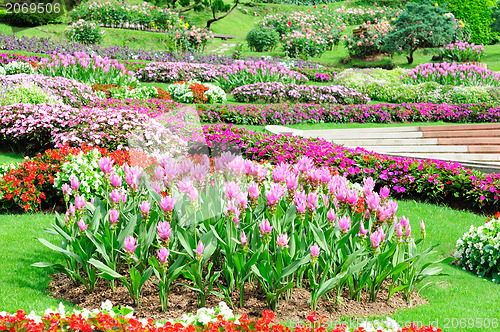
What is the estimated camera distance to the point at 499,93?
16234 millimetres

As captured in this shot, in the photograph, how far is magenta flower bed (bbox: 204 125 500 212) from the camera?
740cm

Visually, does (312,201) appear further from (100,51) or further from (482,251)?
(100,51)

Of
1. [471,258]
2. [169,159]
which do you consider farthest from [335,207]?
[471,258]

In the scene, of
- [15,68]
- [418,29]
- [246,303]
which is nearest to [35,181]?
[246,303]

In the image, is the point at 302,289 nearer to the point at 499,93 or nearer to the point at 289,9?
the point at 499,93

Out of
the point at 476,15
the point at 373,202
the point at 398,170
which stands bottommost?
the point at 398,170

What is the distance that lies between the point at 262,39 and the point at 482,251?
25.6 meters

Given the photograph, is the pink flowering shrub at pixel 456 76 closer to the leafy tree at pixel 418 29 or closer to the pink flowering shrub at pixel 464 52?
the pink flowering shrub at pixel 464 52

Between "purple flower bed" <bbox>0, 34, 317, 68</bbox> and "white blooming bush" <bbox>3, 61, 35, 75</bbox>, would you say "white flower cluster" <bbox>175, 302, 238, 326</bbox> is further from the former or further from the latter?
"purple flower bed" <bbox>0, 34, 317, 68</bbox>

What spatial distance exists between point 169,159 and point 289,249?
3.83 ft

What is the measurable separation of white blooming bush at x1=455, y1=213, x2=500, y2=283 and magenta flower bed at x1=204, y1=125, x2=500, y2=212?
2273 millimetres

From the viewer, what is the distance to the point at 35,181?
6.51m

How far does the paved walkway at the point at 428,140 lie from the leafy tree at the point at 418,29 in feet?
47.9

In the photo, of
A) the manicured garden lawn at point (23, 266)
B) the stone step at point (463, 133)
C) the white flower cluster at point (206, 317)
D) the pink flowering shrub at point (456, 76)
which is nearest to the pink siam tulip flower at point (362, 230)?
the white flower cluster at point (206, 317)
